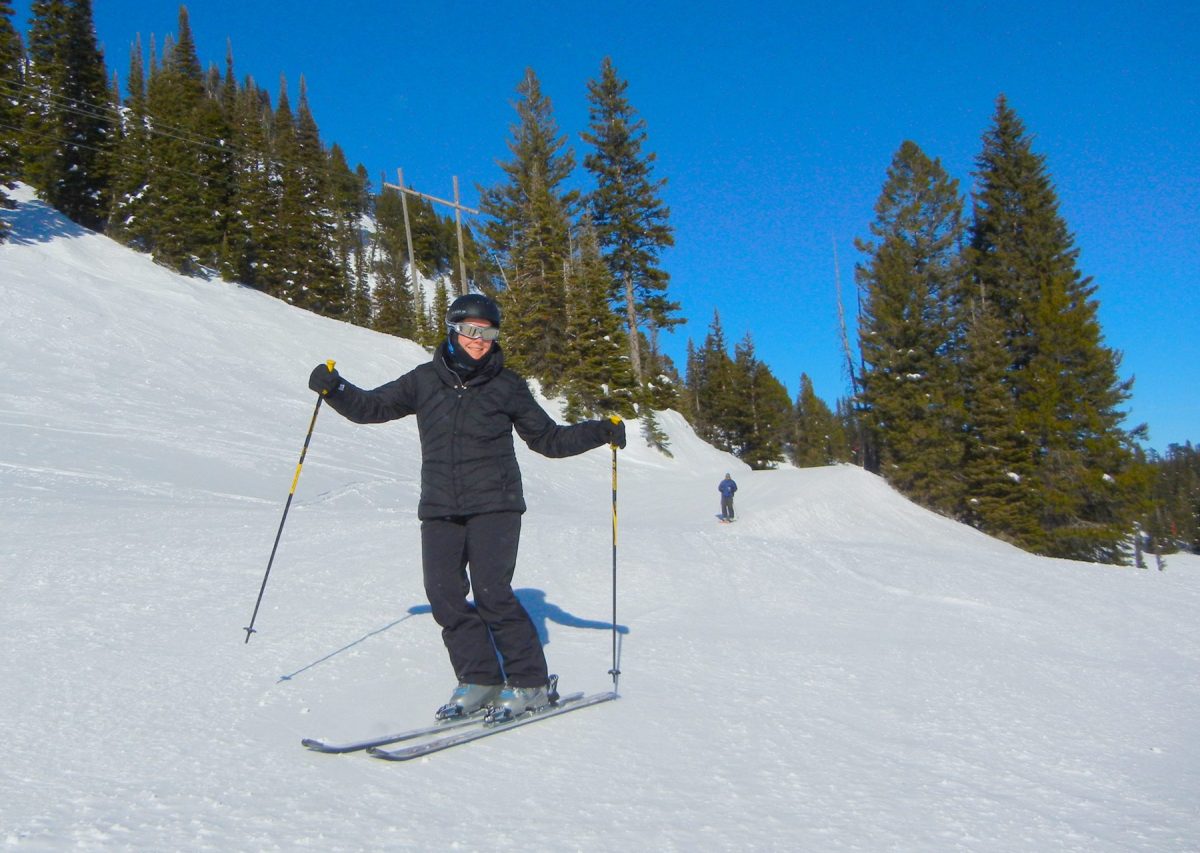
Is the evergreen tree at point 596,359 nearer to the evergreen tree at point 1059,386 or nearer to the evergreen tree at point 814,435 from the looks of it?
the evergreen tree at point 1059,386

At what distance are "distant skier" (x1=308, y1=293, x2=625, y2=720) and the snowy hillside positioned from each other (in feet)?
1.05

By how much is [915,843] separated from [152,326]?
27875 millimetres

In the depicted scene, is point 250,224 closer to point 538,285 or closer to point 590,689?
point 538,285

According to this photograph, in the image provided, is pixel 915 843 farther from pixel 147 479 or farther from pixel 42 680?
pixel 147 479

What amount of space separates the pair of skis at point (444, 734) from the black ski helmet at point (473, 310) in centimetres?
195

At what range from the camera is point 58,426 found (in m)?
14.1

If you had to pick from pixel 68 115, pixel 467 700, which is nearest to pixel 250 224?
pixel 68 115

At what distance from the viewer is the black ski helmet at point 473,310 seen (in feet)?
13.4

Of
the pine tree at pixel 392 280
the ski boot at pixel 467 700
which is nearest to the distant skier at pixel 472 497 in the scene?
the ski boot at pixel 467 700

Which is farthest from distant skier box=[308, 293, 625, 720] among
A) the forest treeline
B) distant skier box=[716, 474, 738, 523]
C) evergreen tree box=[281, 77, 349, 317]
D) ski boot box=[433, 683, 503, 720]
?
evergreen tree box=[281, 77, 349, 317]

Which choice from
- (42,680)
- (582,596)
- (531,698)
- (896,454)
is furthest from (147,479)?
(896,454)

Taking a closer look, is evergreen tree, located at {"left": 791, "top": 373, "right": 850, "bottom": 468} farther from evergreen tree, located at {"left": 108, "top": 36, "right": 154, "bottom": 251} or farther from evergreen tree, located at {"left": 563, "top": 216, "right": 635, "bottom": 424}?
evergreen tree, located at {"left": 108, "top": 36, "right": 154, "bottom": 251}

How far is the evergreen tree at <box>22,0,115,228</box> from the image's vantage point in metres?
36.5

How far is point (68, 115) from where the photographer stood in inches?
1502
